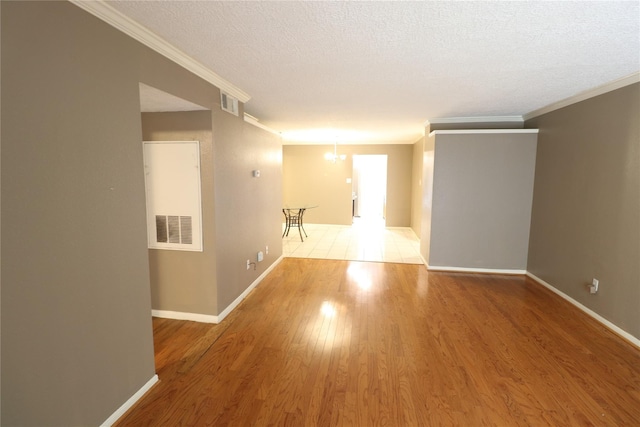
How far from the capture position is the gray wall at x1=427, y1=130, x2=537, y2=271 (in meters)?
4.29

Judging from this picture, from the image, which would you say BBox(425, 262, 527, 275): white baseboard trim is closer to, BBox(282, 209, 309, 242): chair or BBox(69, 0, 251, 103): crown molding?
BBox(282, 209, 309, 242): chair

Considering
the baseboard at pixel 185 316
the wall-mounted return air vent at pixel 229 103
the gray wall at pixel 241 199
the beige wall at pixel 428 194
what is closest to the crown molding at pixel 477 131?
the beige wall at pixel 428 194

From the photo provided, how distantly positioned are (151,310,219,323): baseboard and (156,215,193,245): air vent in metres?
0.74

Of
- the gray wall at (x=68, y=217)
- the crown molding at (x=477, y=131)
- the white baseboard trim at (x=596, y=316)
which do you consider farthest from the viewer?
the crown molding at (x=477, y=131)

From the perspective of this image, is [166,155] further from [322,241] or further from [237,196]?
[322,241]

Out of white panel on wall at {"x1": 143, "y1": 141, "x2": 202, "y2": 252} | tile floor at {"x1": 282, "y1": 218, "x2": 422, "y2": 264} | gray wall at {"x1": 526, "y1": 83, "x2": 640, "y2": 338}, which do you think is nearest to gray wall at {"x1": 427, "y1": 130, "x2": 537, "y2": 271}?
gray wall at {"x1": 526, "y1": 83, "x2": 640, "y2": 338}

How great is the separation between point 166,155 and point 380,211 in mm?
8988

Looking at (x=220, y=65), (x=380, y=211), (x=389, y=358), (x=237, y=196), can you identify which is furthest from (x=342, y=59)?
(x=380, y=211)

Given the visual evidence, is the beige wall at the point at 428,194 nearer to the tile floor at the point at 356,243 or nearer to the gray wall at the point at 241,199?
the tile floor at the point at 356,243

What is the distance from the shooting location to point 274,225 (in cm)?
471

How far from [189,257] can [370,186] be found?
8.71 m

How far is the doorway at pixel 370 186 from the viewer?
1052cm

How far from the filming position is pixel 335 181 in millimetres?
8375

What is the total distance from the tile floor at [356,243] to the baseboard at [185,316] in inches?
100
